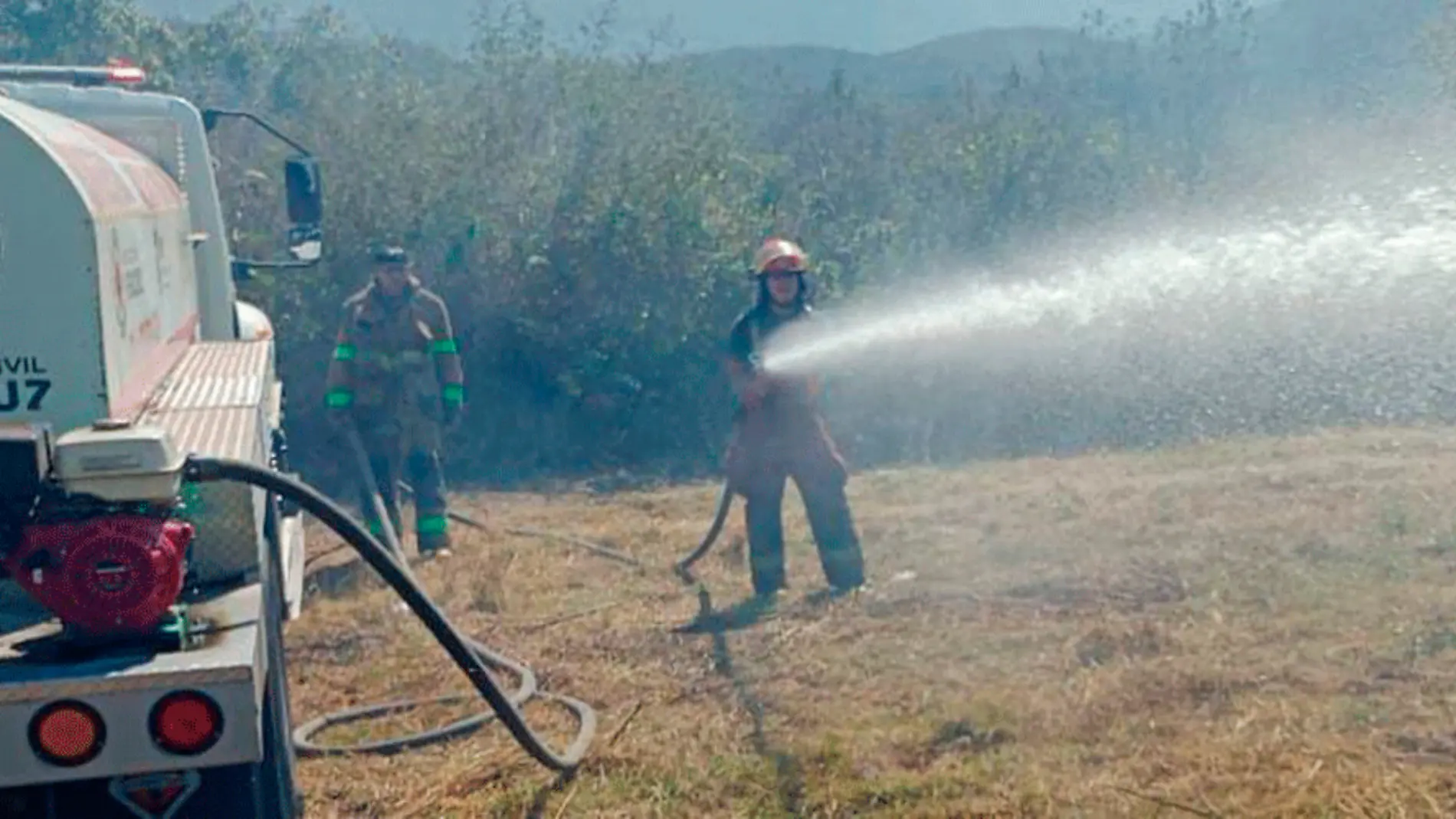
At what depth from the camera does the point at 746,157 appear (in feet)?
→ 49.9

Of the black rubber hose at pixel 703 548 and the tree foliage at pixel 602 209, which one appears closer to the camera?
the black rubber hose at pixel 703 548

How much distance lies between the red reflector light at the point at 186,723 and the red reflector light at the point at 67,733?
110 mm

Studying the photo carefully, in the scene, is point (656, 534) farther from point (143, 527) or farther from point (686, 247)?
point (143, 527)

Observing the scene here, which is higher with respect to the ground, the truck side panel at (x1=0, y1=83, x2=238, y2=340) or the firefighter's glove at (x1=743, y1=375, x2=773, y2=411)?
the truck side panel at (x1=0, y1=83, x2=238, y2=340)

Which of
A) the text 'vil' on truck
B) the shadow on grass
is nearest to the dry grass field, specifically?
the shadow on grass

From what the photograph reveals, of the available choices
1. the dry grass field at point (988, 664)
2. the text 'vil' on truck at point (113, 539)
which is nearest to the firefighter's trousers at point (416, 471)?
the dry grass field at point (988, 664)

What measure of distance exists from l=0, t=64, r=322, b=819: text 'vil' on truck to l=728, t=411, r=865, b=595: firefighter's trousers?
2.84 meters

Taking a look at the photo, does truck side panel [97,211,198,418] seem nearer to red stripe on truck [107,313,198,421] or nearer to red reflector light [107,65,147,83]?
red stripe on truck [107,313,198,421]

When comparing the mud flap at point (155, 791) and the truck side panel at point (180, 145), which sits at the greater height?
the truck side panel at point (180, 145)

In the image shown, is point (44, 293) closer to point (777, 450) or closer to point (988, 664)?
point (988, 664)

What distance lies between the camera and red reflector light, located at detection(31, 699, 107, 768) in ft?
11.3

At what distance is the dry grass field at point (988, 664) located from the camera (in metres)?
5.07

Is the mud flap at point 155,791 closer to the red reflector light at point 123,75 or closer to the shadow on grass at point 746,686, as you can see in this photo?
the shadow on grass at point 746,686

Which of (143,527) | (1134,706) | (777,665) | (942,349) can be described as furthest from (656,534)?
(143,527)
